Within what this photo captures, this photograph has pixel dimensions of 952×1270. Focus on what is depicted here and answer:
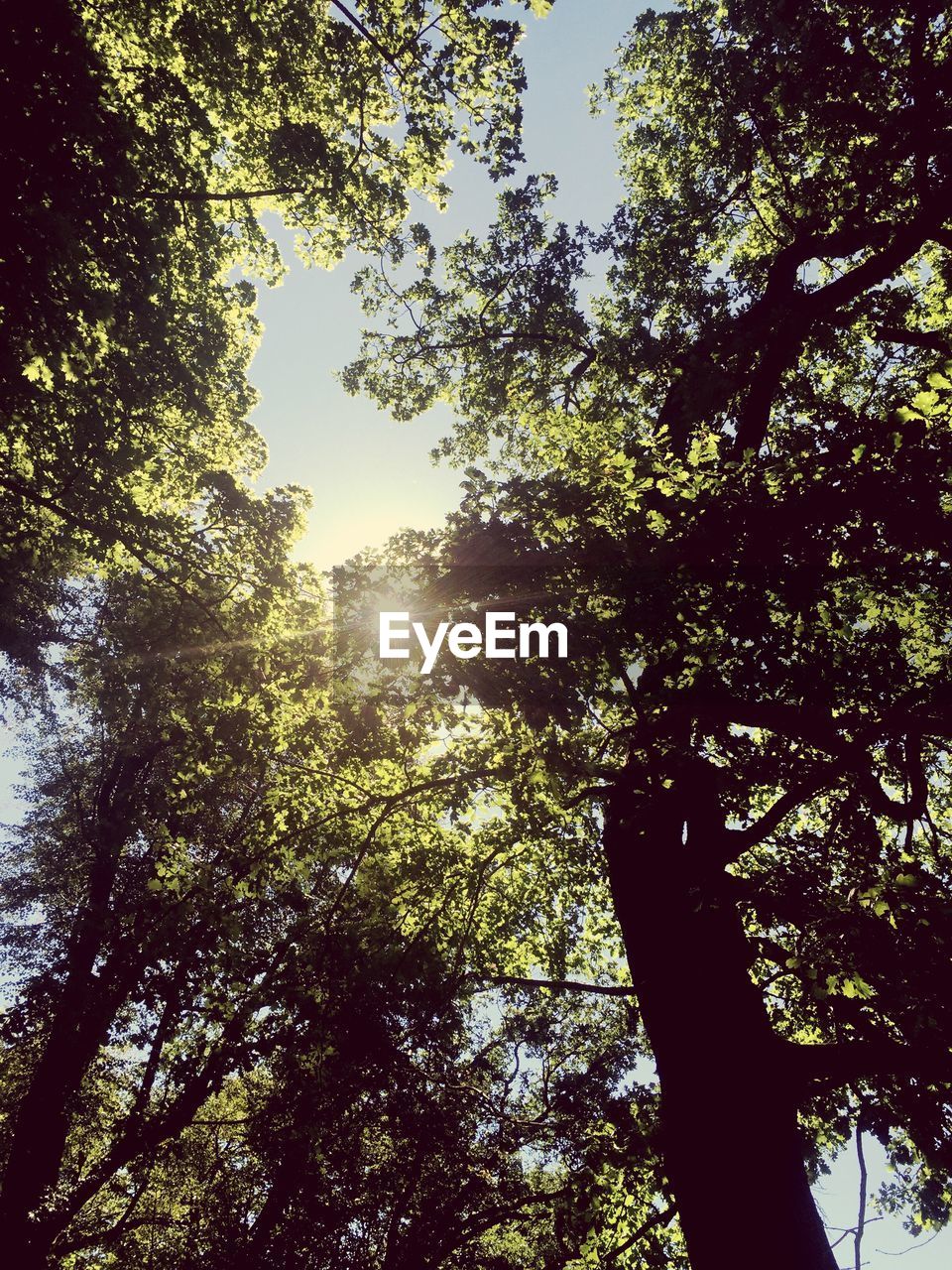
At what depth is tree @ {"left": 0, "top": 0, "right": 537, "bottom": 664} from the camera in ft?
20.5

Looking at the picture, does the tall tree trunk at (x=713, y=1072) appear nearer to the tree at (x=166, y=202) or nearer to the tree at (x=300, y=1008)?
the tree at (x=300, y=1008)

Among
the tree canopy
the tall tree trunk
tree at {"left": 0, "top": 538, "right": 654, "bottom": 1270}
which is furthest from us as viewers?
tree at {"left": 0, "top": 538, "right": 654, "bottom": 1270}

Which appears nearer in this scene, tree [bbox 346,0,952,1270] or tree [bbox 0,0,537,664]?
tree [bbox 346,0,952,1270]

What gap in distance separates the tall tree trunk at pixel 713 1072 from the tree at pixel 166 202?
8136 millimetres

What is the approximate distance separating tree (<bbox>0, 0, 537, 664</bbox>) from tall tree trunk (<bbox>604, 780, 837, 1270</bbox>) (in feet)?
26.7

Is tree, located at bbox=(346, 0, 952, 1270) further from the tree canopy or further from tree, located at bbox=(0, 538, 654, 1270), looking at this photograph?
tree, located at bbox=(0, 538, 654, 1270)

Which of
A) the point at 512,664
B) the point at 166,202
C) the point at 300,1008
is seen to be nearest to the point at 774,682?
the point at 512,664

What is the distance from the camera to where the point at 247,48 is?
10039 mm

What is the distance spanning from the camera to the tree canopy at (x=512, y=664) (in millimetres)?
5246

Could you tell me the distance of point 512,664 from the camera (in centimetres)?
592

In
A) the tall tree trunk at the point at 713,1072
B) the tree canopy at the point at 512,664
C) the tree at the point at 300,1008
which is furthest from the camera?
the tree at the point at 300,1008

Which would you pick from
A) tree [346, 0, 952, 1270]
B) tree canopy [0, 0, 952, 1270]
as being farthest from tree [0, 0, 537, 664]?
tree [346, 0, 952, 1270]

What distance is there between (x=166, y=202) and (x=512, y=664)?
384 inches

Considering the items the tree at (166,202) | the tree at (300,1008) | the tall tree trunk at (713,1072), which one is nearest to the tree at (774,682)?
the tall tree trunk at (713,1072)
